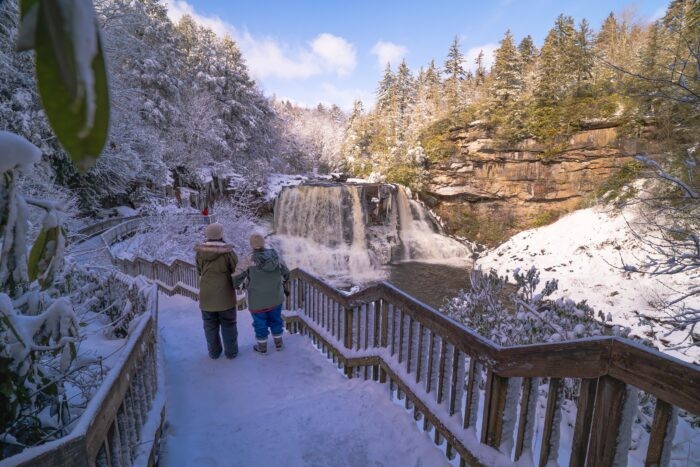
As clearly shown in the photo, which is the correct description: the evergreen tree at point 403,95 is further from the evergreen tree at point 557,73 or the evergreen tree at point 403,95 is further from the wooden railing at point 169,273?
the wooden railing at point 169,273

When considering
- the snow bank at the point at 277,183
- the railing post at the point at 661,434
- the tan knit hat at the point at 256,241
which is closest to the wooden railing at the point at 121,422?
the tan knit hat at the point at 256,241

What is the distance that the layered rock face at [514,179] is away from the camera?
66.7ft

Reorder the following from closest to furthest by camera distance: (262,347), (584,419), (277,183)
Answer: (584,419) → (262,347) → (277,183)

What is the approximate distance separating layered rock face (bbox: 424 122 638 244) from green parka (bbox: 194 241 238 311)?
20.9m

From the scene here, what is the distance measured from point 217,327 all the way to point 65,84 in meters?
4.78

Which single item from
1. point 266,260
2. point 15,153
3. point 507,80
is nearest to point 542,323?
point 266,260

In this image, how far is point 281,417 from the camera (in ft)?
11.1

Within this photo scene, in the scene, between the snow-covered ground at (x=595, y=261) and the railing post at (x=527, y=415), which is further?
the snow-covered ground at (x=595, y=261)

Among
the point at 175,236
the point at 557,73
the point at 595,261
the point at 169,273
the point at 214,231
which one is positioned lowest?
the point at 595,261

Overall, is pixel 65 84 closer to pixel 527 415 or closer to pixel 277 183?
pixel 527 415

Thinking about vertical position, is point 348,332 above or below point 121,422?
below

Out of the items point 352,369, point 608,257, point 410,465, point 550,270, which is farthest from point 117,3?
point 608,257

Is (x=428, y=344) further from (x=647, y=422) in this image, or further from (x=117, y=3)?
(x=117, y=3)

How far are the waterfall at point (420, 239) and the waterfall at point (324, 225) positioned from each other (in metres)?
2.97
